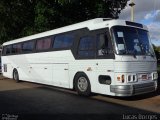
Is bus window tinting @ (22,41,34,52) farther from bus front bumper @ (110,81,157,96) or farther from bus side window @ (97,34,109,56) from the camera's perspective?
bus front bumper @ (110,81,157,96)

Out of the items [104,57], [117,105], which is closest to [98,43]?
[104,57]

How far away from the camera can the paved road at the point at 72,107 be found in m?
8.05

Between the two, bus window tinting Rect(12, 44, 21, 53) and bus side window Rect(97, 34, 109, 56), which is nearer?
bus side window Rect(97, 34, 109, 56)

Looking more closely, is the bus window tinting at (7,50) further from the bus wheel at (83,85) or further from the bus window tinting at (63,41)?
the bus wheel at (83,85)

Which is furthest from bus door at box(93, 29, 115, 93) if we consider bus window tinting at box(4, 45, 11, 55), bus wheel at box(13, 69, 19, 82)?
bus window tinting at box(4, 45, 11, 55)

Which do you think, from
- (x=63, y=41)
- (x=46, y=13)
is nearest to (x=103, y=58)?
(x=63, y=41)

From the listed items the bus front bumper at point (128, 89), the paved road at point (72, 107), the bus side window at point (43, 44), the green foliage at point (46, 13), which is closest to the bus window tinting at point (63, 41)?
the bus side window at point (43, 44)

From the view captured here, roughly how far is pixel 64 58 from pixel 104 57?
2865 mm

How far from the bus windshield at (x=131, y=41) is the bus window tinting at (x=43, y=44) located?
16.1ft

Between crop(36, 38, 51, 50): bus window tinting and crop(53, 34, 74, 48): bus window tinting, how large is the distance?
0.65 meters

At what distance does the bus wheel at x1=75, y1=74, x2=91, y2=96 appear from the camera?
11.3 meters

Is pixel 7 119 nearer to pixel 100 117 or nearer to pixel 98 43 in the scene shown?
pixel 100 117

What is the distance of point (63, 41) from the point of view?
13000 mm

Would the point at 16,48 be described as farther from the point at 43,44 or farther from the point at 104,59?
the point at 104,59
